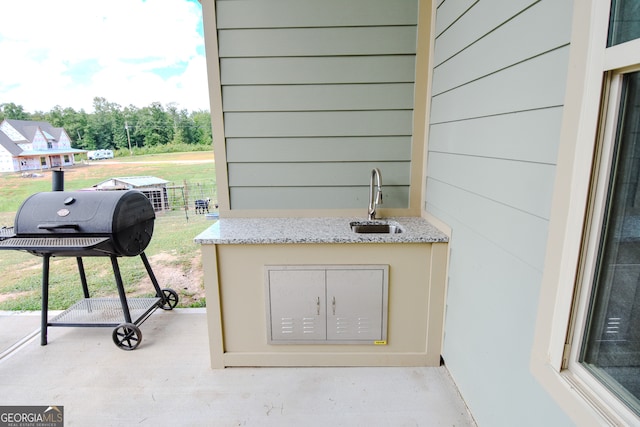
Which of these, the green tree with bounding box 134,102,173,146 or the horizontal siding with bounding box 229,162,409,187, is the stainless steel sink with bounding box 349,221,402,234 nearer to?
the horizontal siding with bounding box 229,162,409,187

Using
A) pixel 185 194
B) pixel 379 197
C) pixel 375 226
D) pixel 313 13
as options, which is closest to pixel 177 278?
pixel 185 194

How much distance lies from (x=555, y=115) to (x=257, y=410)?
197 cm

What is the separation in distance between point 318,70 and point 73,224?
1956 mm

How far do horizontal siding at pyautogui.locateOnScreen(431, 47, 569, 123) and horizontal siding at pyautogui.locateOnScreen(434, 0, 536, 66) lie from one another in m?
0.14

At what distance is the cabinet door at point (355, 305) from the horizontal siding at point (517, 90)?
3.55 feet

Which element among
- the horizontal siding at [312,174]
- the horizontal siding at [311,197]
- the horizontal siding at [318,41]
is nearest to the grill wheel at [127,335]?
the horizontal siding at [311,197]

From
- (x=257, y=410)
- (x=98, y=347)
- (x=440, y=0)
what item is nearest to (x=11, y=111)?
(x=98, y=347)

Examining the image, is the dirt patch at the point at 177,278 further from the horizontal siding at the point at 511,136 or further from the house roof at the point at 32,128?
the horizontal siding at the point at 511,136

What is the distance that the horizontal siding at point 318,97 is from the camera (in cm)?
235

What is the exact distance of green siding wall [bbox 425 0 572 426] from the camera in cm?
113

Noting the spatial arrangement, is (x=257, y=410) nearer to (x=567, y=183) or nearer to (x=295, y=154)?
(x=295, y=154)

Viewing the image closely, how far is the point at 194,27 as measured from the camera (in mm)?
Result: 2508

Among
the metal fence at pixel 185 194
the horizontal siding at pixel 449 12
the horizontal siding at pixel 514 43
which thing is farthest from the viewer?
the metal fence at pixel 185 194

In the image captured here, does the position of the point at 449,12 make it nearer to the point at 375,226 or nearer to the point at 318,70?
the point at 318,70
